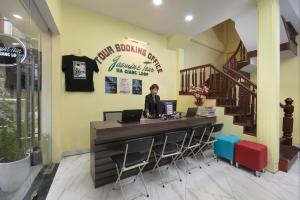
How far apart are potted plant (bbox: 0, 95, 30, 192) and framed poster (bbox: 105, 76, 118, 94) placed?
2240 mm

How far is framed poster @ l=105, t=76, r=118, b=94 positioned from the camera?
4227mm

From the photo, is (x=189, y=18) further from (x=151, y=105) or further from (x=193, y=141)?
(x=193, y=141)

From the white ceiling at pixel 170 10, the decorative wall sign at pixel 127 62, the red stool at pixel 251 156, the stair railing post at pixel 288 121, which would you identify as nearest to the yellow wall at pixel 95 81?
the decorative wall sign at pixel 127 62

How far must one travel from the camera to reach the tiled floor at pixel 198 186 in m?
2.24

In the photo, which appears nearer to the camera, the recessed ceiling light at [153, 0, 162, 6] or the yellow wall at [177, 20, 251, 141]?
the recessed ceiling light at [153, 0, 162, 6]

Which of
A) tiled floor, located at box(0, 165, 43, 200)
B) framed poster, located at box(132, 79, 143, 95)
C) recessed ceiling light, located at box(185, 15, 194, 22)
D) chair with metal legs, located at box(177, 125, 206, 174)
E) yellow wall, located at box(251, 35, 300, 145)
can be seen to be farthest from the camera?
yellow wall, located at box(251, 35, 300, 145)

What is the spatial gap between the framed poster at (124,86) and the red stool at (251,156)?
3.06m

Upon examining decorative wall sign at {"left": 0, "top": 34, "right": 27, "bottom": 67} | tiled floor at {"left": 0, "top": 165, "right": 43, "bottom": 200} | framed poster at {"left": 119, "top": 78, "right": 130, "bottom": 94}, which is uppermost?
decorative wall sign at {"left": 0, "top": 34, "right": 27, "bottom": 67}

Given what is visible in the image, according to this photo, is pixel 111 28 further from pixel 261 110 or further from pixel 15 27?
pixel 261 110

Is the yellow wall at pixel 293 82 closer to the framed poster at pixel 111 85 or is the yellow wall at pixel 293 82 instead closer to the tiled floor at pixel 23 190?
the framed poster at pixel 111 85

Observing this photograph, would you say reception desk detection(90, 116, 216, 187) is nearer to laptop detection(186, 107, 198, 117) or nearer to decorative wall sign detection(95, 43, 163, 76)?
laptop detection(186, 107, 198, 117)

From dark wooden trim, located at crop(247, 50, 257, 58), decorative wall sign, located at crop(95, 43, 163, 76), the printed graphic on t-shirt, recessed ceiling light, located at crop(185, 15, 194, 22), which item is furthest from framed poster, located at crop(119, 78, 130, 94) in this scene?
dark wooden trim, located at crop(247, 50, 257, 58)

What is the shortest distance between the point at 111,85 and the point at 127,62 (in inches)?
33.8

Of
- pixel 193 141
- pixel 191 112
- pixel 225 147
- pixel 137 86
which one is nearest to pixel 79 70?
pixel 137 86
